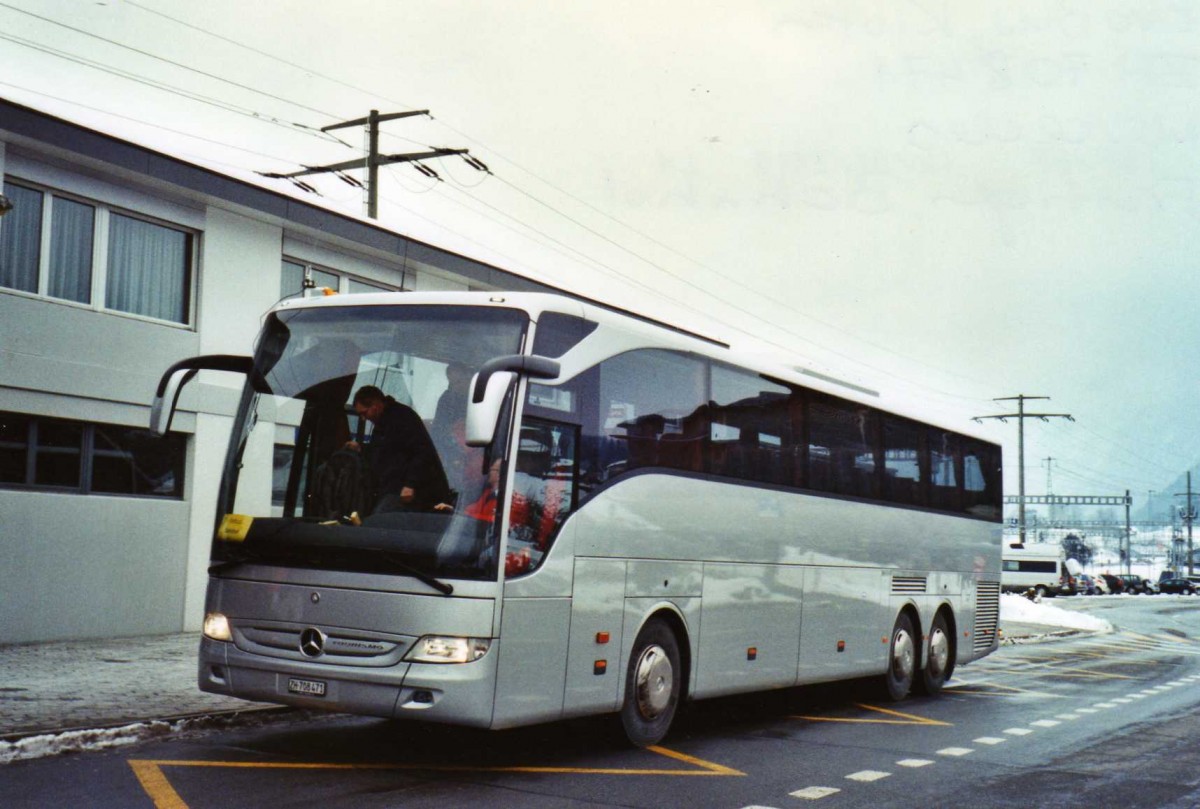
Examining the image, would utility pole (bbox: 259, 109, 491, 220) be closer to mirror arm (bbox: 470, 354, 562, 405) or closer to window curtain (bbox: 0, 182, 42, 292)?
window curtain (bbox: 0, 182, 42, 292)

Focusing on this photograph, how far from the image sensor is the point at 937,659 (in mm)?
16062

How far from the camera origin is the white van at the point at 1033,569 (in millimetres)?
77750

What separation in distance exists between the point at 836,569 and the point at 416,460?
6.33m

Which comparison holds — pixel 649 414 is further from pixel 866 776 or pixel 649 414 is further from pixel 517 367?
pixel 866 776

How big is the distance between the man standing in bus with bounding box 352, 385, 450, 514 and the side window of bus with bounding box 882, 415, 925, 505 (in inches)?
296

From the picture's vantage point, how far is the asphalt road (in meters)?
7.78

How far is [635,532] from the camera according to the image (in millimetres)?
9812

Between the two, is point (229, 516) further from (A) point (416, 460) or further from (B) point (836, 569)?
(B) point (836, 569)

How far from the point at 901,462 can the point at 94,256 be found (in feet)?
34.9

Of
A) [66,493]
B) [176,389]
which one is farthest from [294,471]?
[66,493]

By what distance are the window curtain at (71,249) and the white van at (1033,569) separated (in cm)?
6910

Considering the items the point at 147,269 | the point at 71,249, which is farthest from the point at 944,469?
the point at 71,249

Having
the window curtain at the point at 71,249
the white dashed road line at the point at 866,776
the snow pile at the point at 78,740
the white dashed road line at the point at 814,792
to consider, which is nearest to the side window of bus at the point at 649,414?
the white dashed road line at the point at 814,792

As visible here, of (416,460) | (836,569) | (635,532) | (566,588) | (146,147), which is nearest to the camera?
(416,460)
